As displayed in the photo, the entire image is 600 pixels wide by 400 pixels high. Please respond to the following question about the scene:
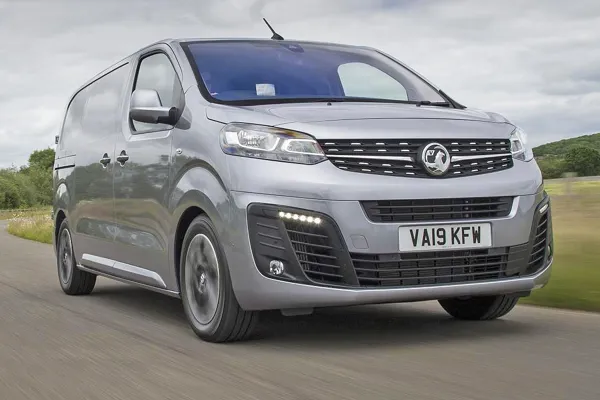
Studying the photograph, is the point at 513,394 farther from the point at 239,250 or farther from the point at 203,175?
the point at 203,175

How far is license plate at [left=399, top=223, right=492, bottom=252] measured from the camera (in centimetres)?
516

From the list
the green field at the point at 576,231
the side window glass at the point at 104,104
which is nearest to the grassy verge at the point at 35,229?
the side window glass at the point at 104,104

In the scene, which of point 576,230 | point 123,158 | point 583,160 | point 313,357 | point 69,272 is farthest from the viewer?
point 583,160

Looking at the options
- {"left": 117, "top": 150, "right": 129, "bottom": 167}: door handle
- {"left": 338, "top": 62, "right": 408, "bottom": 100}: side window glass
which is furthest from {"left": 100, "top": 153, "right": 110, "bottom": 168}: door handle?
{"left": 338, "top": 62, "right": 408, "bottom": 100}: side window glass

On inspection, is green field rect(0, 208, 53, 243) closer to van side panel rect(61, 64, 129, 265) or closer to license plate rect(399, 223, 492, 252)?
van side panel rect(61, 64, 129, 265)

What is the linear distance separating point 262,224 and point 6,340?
196 centimetres

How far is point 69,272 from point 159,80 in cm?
287

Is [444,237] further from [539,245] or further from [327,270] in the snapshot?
[539,245]

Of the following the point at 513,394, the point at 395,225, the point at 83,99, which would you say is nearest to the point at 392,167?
the point at 395,225

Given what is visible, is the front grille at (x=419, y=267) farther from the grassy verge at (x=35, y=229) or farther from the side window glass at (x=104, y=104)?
the grassy verge at (x=35, y=229)

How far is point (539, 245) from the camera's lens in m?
5.75

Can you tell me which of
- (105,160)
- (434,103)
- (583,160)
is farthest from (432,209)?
(583,160)

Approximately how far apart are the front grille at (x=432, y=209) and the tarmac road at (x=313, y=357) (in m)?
0.68

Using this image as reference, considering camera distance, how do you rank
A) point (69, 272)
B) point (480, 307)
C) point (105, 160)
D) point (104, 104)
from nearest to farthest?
point (480, 307) < point (105, 160) < point (104, 104) < point (69, 272)
